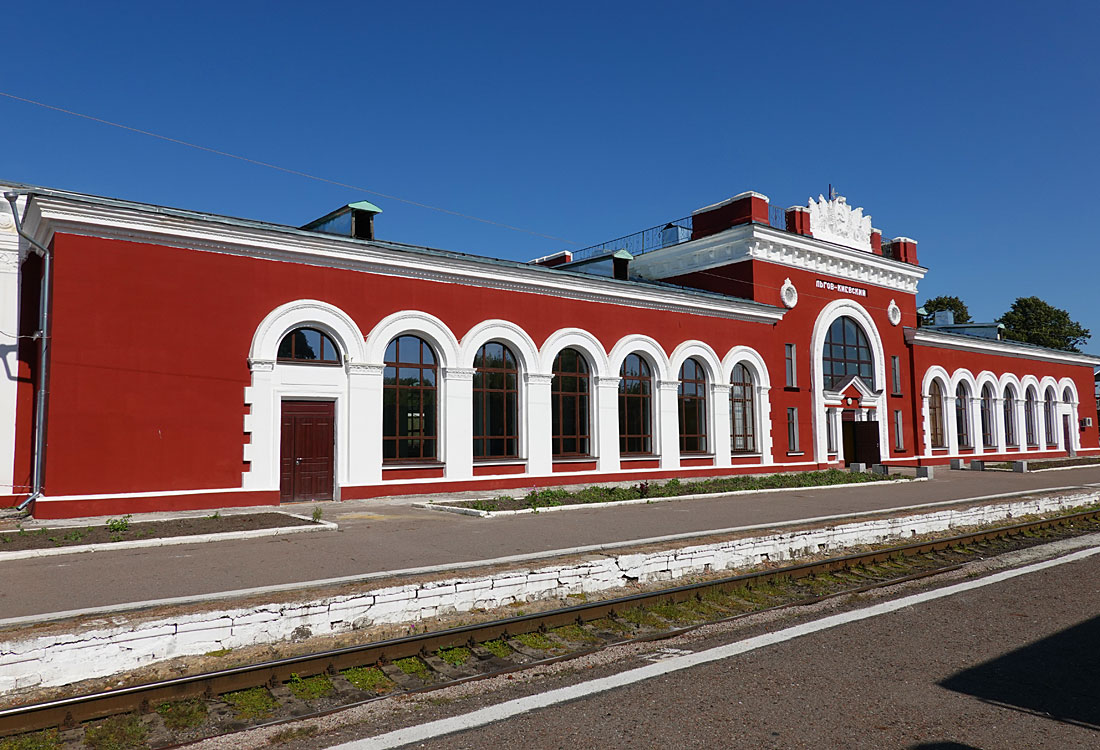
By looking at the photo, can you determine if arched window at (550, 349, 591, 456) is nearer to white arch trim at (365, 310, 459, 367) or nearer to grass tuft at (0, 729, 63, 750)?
white arch trim at (365, 310, 459, 367)

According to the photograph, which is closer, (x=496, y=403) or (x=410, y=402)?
(x=410, y=402)

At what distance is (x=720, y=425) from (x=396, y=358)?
10.8 metres

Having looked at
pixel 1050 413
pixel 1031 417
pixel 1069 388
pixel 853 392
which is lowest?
pixel 1031 417

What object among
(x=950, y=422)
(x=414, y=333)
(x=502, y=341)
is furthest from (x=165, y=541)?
(x=950, y=422)

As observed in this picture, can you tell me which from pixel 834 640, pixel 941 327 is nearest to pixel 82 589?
pixel 834 640

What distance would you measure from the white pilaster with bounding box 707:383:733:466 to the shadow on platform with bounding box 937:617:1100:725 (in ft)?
52.7

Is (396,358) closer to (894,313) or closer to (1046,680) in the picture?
(1046,680)

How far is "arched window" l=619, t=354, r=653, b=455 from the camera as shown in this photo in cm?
2127

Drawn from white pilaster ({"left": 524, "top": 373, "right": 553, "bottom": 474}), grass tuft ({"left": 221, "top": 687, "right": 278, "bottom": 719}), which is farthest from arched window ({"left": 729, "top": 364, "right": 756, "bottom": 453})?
grass tuft ({"left": 221, "top": 687, "right": 278, "bottom": 719})

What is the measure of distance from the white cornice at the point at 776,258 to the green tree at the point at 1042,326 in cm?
4002

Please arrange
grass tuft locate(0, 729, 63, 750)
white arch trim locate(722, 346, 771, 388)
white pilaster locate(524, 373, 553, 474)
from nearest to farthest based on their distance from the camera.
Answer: grass tuft locate(0, 729, 63, 750), white pilaster locate(524, 373, 553, 474), white arch trim locate(722, 346, 771, 388)

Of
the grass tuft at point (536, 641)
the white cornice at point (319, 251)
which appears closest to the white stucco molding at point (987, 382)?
the white cornice at point (319, 251)

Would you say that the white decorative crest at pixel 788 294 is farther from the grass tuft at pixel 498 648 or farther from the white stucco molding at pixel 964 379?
the grass tuft at pixel 498 648

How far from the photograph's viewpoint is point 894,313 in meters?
30.0
